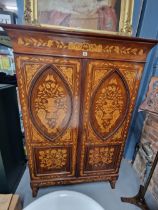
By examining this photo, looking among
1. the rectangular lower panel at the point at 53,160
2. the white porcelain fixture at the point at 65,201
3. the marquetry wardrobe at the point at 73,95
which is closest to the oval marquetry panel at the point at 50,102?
the marquetry wardrobe at the point at 73,95

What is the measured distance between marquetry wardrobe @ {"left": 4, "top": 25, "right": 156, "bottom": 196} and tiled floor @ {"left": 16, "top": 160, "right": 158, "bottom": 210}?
19cm

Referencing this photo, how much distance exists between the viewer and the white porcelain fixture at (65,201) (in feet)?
4.06

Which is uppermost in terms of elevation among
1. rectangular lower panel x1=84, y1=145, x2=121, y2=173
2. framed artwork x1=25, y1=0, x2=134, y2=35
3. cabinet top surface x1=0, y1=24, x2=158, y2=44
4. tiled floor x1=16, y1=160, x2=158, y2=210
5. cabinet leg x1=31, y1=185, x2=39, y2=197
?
framed artwork x1=25, y1=0, x2=134, y2=35

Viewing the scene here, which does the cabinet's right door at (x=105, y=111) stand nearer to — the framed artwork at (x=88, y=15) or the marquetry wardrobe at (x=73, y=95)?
the marquetry wardrobe at (x=73, y=95)

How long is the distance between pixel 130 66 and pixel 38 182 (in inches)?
58.6

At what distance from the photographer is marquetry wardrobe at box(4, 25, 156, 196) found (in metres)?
1.05

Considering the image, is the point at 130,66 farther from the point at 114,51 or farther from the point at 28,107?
the point at 28,107

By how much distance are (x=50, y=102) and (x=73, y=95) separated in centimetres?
21

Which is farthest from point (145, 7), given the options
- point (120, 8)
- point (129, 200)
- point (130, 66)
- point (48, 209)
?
point (48, 209)

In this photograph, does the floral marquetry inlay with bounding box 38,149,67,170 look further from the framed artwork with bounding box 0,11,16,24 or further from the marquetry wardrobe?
the framed artwork with bounding box 0,11,16,24

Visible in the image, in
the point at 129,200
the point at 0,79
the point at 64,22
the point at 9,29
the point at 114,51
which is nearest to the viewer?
the point at 9,29

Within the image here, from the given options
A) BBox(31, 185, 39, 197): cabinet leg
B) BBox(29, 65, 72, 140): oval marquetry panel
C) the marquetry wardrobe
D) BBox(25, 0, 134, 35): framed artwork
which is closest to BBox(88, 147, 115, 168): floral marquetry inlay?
the marquetry wardrobe

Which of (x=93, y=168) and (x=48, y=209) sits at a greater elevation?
(x=93, y=168)

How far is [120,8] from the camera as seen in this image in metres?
1.41
